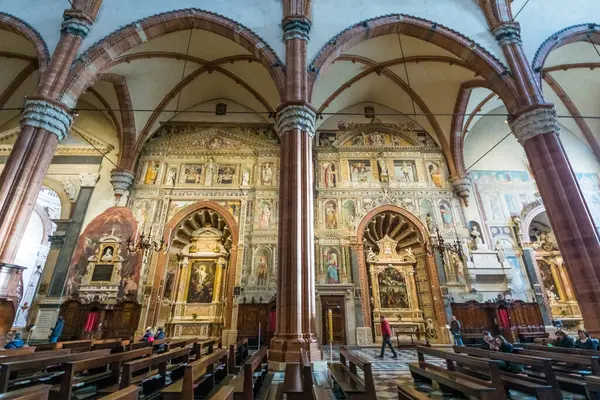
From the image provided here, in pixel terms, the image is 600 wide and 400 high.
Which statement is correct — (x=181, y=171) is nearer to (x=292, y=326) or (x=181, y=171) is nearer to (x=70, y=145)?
(x=70, y=145)

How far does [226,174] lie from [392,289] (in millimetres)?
8591

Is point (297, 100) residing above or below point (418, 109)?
below

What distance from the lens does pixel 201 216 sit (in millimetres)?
12875

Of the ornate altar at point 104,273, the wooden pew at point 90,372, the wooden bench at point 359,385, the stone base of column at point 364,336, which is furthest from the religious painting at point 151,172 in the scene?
the wooden bench at point 359,385

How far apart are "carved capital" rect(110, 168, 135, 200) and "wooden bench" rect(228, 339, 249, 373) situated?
880cm

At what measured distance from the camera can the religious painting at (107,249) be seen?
10742 millimetres

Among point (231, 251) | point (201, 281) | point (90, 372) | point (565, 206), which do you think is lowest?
point (90, 372)

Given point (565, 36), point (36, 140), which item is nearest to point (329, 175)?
point (565, 36)

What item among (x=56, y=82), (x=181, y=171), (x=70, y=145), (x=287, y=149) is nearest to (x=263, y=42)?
(x=287, y=149)

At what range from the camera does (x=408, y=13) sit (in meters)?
9.52

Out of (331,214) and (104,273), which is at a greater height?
(331,214)

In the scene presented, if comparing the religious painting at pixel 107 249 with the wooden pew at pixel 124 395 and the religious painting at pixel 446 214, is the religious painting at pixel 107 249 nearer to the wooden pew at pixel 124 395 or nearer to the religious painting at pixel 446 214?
the wooden pew at pixel 124 395

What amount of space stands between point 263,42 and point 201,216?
24.7 feet

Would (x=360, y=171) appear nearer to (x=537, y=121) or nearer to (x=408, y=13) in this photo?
(x=408, y=13)
